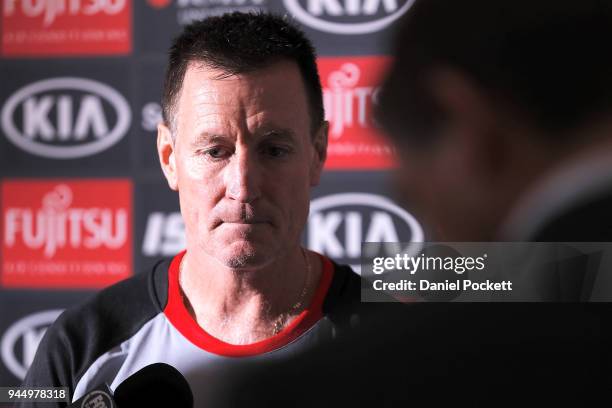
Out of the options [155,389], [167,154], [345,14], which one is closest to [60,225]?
[167,154]

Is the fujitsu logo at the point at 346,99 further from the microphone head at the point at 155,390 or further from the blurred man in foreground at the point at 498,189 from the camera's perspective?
the microphone head at the point at 155,390

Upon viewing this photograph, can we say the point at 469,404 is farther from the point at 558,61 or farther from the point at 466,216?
the point at 558,61

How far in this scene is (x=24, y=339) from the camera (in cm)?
119

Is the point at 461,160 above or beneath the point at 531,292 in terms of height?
above

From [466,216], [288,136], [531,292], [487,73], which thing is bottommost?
[531,292]

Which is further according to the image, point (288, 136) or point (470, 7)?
point (470, 7)

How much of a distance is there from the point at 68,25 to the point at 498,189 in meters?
0.81

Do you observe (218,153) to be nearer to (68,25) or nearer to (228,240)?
(228,240)

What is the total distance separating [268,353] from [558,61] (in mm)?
677

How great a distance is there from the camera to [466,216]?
3.58ft

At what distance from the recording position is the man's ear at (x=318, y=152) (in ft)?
3.41

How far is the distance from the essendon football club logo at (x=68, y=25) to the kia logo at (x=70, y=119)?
64mm

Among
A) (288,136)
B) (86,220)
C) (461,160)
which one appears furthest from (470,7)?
(86,220)

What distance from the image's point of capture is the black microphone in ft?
3.09
